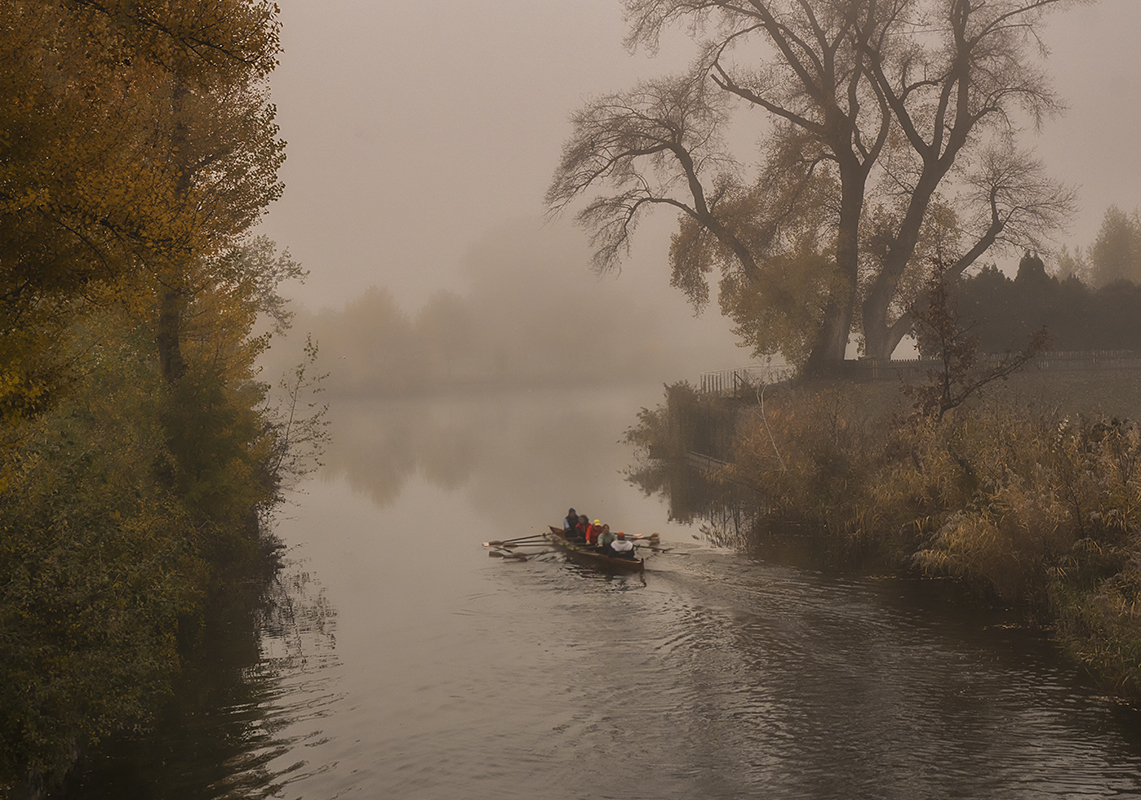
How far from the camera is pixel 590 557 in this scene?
23906 mm

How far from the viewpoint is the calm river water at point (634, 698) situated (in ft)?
36.8

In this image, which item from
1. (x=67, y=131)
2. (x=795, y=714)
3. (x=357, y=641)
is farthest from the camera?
(x=357, y=641)

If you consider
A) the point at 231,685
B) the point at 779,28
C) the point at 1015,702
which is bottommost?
the point at 1015,702

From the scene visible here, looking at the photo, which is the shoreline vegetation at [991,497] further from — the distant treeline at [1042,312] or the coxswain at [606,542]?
the coxswain at [606,542]

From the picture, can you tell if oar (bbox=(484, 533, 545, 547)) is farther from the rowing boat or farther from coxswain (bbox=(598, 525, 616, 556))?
coxswain (bbox=(598, 525, 616, 556))

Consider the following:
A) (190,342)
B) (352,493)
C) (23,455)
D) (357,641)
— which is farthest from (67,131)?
(352,493)

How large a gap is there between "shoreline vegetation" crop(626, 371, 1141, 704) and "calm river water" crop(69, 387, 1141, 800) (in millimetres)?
1029

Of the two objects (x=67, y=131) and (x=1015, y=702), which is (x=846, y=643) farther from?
(x=67, y=131)

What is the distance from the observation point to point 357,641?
17.9 meters

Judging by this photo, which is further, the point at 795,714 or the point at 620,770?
the point at 795,714

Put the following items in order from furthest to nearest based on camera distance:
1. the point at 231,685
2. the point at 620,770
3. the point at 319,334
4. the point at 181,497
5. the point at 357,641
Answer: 1. the point at 319,334
2. the point at 181,497
3. the point at 357,641
4. the point at 231,685
5. the point at 620,770

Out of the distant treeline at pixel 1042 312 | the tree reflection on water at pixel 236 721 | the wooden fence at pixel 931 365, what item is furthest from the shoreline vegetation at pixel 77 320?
the distant treeline at pixel 1042 312

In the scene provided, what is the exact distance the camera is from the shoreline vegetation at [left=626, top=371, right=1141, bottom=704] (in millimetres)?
15445

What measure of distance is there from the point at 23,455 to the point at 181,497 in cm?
773
